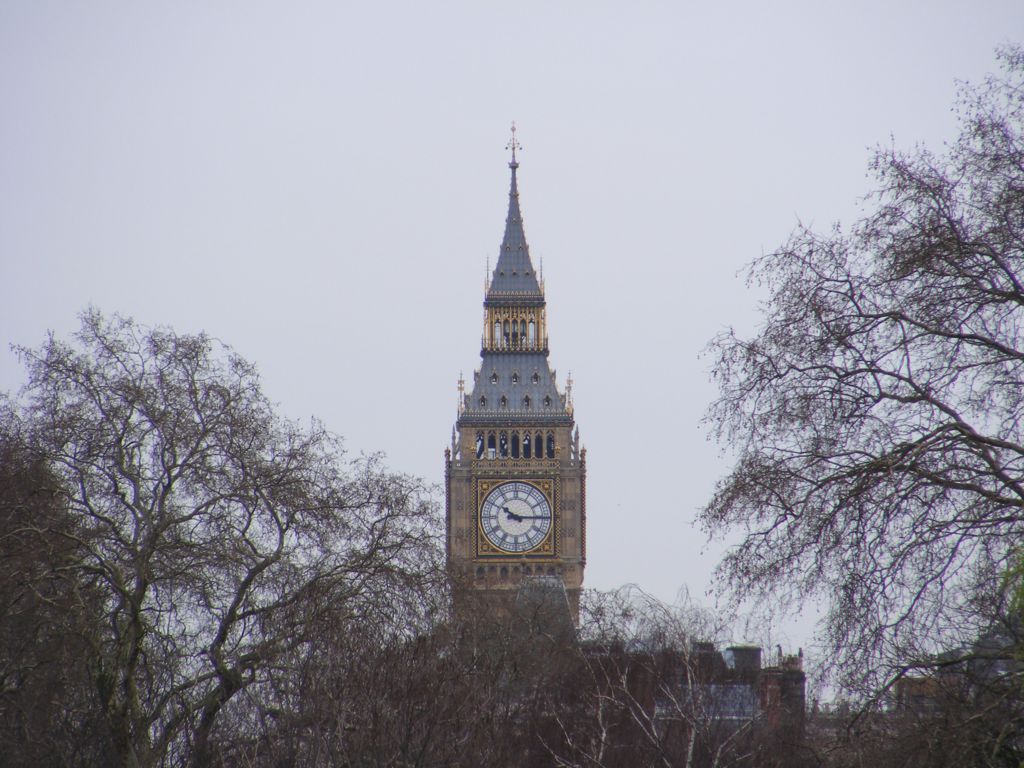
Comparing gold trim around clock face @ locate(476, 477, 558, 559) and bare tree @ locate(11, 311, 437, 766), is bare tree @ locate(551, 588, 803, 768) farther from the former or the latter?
gold trim around clock face @ locate(476, 477, 558, 559)

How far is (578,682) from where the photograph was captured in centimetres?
6331

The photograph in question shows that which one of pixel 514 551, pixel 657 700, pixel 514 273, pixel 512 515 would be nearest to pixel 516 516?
pixel 512 515

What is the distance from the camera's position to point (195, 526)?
35.0 meters

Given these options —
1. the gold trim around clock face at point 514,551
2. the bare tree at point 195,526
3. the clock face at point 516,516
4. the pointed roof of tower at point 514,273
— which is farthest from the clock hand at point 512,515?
the bare tree at point 195,526

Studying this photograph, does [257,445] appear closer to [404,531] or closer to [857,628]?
[404,531]

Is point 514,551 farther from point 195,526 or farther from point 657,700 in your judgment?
point 195,526

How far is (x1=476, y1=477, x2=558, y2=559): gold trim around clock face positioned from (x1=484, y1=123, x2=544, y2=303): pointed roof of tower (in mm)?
12917

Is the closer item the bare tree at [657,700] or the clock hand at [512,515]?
A: the bare tree at [657,700]

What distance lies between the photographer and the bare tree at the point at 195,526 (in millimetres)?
31516

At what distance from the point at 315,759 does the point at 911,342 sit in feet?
40.8

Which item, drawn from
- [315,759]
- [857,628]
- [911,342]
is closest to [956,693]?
[857,628]

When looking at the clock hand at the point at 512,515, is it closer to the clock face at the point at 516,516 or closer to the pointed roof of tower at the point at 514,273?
the clock face at the point at 516,516

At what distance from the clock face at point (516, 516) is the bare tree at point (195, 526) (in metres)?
73.6

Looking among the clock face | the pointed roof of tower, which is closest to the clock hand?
the clock face
